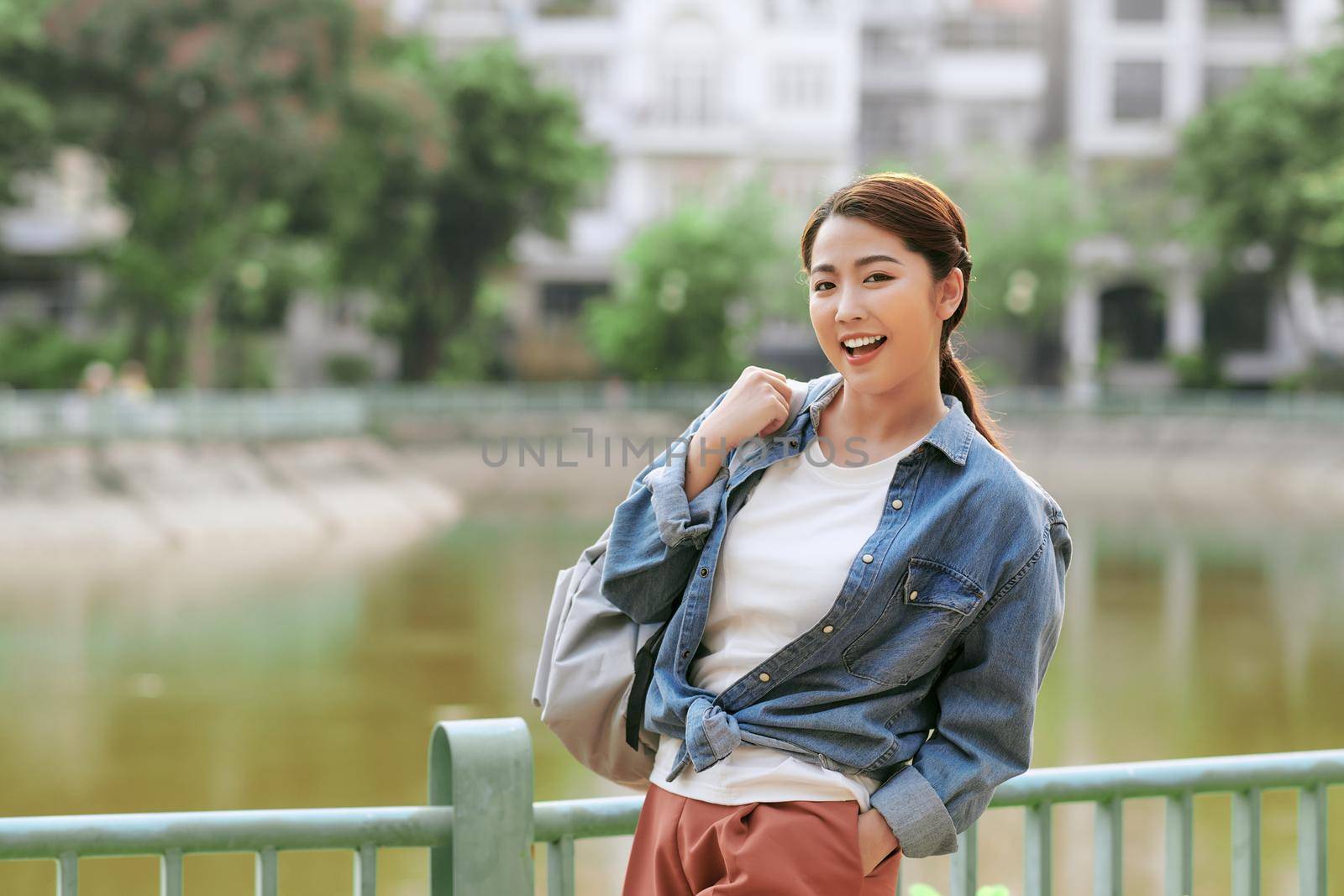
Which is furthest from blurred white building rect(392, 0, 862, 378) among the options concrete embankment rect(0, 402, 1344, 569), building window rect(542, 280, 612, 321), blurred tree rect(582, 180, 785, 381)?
concrete embankment rect(0, 402, 1344, 569)

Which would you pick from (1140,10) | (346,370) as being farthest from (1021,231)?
(346,370)

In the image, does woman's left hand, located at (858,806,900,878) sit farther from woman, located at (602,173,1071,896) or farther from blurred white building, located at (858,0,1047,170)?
blurred white building, located at (858,0,1047,170)

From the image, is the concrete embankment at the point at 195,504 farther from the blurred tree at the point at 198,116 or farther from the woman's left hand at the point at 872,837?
the woman's left hand at the point at 872,837

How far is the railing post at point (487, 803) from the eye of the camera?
2189 millimetres

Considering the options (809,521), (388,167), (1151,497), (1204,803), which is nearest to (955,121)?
(1151,497)

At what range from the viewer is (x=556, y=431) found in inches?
1062

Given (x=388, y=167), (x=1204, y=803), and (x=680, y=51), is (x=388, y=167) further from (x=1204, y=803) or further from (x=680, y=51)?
(x=1204, y=803)

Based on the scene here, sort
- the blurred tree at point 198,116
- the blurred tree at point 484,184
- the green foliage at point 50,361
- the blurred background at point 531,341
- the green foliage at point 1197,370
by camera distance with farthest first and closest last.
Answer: the green foliage at point 1197,370 < the blurred tree at point 484,184 < the green foliage at point 50,361 < the blurred tree at point 198,116 < the blurred background at point 531,341

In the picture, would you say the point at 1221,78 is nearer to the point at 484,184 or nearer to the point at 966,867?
the point at 484,184

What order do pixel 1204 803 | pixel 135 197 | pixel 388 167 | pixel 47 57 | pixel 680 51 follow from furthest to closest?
pixel 680 51 < pixel 388 167 < pixel 135 197 < pixel 47 57 < pixel 1204 803

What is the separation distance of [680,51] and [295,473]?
1764cm

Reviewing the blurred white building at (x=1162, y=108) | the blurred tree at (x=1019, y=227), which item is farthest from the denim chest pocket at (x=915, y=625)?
the blurred white building at (x=1162, y=108)

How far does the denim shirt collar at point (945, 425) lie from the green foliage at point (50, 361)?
2511cm

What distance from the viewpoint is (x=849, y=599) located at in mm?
1865
